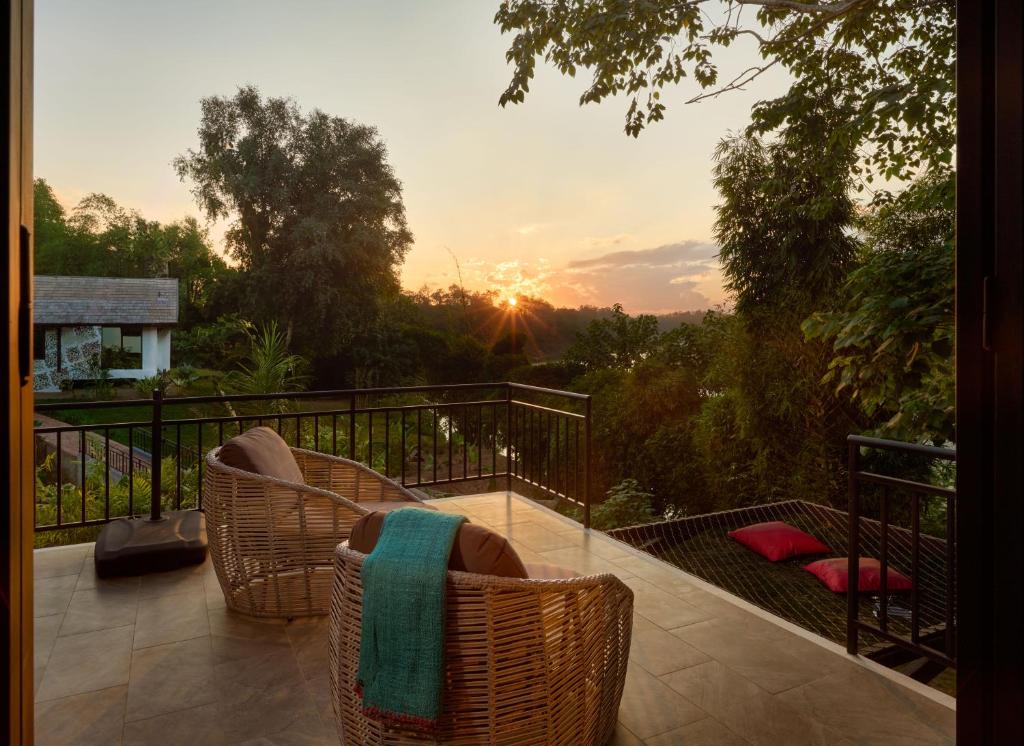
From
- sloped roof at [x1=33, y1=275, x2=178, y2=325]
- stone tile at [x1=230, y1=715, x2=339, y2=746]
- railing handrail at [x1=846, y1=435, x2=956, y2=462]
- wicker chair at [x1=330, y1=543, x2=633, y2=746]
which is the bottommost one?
stone tile at [x1=230, y1=715, x2=339, y2=746]

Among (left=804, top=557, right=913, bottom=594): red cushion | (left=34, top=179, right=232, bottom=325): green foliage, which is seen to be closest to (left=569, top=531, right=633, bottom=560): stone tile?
(left=804, top=557, right=913, bottom=594): red cushion

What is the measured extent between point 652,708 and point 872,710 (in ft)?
2.28

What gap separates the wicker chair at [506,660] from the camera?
1.54 metres

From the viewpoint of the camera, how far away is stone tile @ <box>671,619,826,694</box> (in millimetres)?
2330

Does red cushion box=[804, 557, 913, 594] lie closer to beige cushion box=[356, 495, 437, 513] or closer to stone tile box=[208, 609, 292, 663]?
beige cushion box=[356, 495, 437, 513]

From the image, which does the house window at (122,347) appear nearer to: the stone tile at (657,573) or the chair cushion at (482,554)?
the stone tile at (657,573)

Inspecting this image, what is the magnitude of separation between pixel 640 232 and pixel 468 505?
22.9ft

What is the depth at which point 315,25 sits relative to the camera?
25.0 ft

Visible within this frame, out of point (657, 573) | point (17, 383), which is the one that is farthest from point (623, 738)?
point (17, 383)

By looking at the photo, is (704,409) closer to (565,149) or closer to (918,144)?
(565,149)

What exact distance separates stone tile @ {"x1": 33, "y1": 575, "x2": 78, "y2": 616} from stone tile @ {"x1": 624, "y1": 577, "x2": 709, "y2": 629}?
2.48 metres

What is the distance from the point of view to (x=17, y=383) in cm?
69

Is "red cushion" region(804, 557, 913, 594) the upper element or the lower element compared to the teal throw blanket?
lower

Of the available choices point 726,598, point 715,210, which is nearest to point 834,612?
point 726,598
